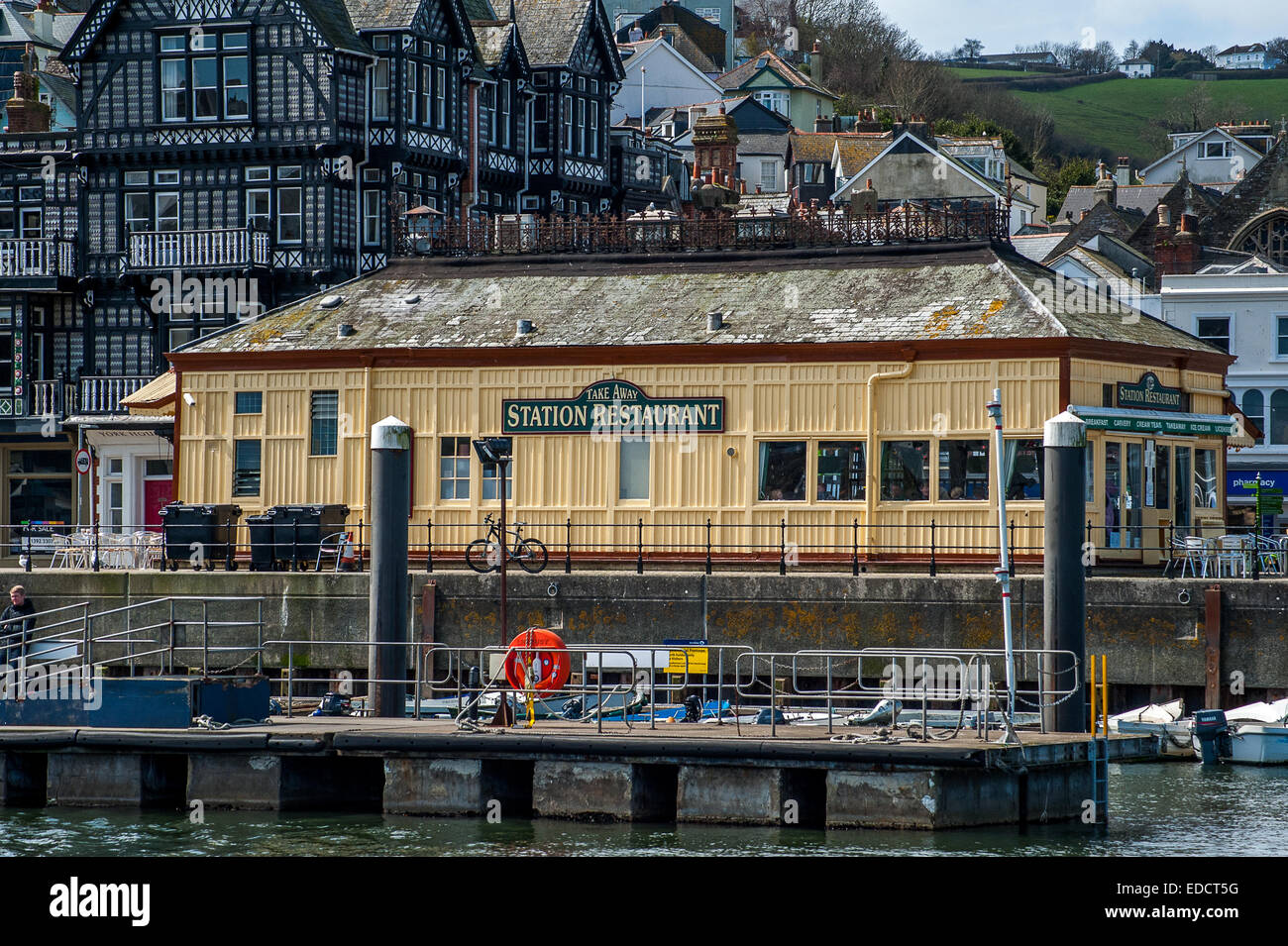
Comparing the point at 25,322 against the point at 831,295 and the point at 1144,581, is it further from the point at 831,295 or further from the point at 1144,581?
the point at 1144,581

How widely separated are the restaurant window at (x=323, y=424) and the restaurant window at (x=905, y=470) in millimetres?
10280

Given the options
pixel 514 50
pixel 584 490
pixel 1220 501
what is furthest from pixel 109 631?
pixel 514 50

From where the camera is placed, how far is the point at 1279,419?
188 feet

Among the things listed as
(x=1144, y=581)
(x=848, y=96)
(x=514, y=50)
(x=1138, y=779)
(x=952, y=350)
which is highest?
(x=848, y=96)

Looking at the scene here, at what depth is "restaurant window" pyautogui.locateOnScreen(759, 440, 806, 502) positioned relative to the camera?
118 ft

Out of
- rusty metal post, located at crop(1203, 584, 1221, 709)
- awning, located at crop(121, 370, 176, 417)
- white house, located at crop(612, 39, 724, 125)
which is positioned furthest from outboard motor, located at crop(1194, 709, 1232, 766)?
white house, located at crop(612, 39, 724, 125)

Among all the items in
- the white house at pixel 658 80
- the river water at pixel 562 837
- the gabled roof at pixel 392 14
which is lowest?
the river water at pixel 562 837

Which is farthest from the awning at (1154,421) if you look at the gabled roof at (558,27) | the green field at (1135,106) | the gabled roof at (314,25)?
the green field at (1135,106)

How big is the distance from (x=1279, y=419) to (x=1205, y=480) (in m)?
20.4

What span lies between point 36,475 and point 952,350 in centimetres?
3363

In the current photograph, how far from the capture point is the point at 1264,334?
Answer: 187 ft

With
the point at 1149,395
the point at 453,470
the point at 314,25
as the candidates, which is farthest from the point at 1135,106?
the point at 453,470

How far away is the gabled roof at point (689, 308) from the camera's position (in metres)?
35.6

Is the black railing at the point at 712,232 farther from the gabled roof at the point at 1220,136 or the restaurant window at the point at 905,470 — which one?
the gabled roof at the point at 1220,136
